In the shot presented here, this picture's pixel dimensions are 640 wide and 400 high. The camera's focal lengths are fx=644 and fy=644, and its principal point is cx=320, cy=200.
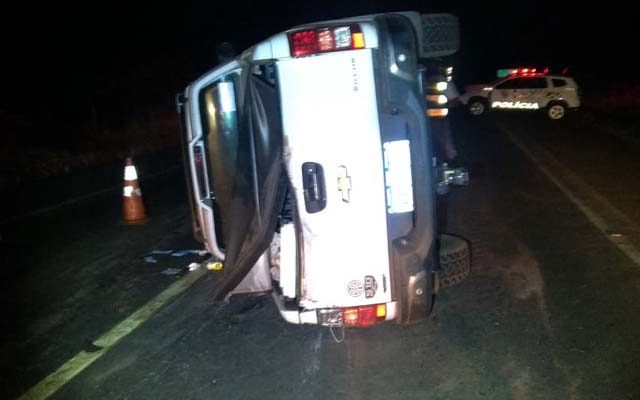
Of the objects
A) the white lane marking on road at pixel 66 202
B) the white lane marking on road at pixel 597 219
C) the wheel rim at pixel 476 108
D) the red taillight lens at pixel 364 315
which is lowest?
the white lane marking on road at pixel 597 219

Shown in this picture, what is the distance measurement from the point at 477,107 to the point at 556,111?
3.45m

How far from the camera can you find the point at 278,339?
4.82 metres

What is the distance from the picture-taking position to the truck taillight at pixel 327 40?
3.87 metres

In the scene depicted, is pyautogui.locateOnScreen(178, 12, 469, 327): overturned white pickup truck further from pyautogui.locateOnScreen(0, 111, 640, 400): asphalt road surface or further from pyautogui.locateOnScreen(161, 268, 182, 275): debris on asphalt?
pyautogui.locateOnScreen(161, 268, 182, 275): debris on asphalt

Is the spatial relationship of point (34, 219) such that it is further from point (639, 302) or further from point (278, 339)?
point (639, 302)

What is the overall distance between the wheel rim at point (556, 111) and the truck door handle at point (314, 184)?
21242 millimetres

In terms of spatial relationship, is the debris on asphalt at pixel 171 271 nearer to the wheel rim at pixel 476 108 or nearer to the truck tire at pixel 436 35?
the truck tire at pixel 436 35

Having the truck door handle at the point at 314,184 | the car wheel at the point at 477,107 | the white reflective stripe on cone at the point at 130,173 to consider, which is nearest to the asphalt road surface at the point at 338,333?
the white reflective stripe on cone at the point at 130,173

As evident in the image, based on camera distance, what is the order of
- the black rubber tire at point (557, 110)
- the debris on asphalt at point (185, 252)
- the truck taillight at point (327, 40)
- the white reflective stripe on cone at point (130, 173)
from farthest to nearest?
the black rubber tire at point (557, 110), the white reflective stripe on cone at point (130, 173), the debris on asphalt at point (185, 252), the truck taillight at point (327, 40)

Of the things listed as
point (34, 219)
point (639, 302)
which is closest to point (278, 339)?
point (639, 302)

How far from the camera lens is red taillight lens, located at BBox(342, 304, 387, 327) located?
13.6 ft

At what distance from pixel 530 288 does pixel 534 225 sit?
2420mm

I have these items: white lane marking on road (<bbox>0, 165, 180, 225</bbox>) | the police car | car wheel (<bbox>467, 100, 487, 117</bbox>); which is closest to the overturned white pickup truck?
white lane marking on road (<bbox>0, 165, 180, 225</bbox>)

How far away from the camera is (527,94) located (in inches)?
939
